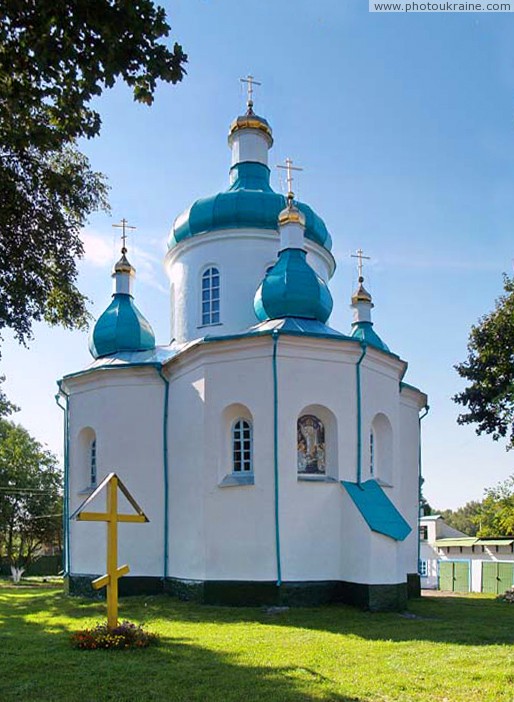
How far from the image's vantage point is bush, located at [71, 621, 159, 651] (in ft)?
29.9

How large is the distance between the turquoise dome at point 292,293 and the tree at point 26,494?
1071 inches

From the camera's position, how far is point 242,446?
14680 millimetres

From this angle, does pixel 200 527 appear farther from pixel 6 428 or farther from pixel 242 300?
pixel 6 428

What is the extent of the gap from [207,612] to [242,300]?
8.01 m

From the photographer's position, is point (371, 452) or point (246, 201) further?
point (246, 201)

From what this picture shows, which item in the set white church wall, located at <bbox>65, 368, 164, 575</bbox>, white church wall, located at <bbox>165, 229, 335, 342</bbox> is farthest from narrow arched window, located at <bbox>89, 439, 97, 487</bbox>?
white church wall, located at <bbox>165, 229, 335, 342</bbox>

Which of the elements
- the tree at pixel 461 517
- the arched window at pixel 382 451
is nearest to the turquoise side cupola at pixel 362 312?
the arched window at pixel 382 451

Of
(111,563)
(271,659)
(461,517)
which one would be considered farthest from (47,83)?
(461,517)

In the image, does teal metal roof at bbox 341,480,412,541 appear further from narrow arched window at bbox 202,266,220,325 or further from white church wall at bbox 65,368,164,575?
narrow arched window at bbox 202,266,220,325

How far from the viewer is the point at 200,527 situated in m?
14.4

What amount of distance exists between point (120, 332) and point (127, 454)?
3.33 meters

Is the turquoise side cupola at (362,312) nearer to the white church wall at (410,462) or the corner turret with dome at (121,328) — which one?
the white church wall at (410,462)

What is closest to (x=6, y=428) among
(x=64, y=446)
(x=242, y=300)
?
(x=64, y=446)

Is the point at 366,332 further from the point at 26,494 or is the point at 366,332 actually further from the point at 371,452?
the point at 26,494
